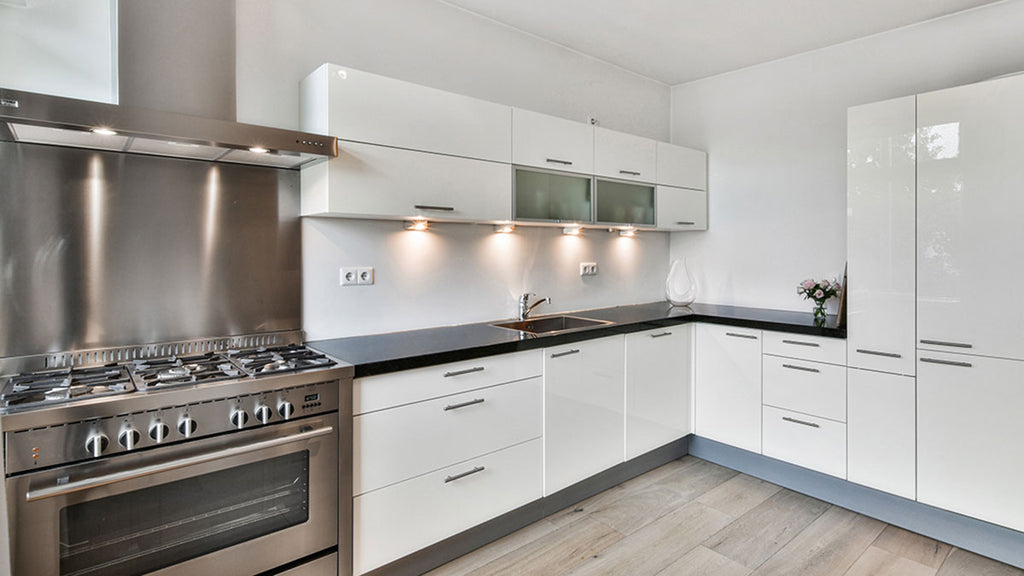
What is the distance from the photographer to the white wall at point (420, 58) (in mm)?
2180

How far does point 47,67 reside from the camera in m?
1.67

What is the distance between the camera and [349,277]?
2.42 metres

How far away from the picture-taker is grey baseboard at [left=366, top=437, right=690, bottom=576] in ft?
6.93

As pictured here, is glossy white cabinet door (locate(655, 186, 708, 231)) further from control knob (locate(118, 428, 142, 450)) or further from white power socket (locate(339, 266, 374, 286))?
control knob (locate(118, 428, 142, 450))

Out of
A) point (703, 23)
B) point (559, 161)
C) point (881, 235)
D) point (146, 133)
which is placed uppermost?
point (703, 23)

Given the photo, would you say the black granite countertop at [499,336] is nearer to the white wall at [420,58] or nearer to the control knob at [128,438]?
the control knob at [128,438]

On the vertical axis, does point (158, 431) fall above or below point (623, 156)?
below

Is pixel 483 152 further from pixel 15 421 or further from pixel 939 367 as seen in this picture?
pixel 939 367

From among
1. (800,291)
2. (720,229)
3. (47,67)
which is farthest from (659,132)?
(47,67)

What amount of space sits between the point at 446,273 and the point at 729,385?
1867 millimetres

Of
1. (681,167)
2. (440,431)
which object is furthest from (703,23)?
(440,431)

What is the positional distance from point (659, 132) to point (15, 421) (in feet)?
12.9

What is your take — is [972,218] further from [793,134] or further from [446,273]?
[446,273]

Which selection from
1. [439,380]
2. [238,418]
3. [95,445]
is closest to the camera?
[95,445]
